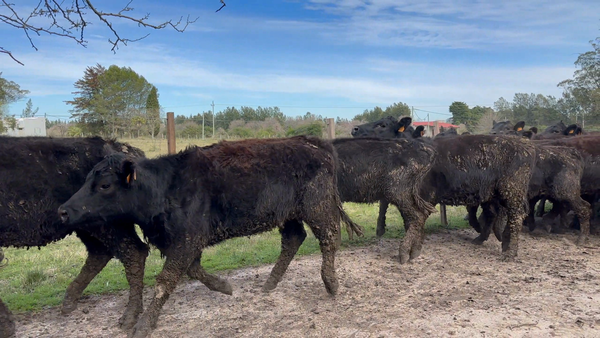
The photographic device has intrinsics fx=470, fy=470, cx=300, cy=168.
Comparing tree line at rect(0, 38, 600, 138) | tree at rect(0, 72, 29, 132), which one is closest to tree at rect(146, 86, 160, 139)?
tree line at rect(0, 38, 600, 138)

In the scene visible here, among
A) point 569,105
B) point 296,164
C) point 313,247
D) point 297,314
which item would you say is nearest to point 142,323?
point 297,314

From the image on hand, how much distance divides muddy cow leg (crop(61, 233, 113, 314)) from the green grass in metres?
0.44

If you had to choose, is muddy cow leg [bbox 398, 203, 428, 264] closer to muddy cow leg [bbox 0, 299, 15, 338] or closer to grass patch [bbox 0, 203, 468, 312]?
grass patch [bbox 0, 203, 468, 312]

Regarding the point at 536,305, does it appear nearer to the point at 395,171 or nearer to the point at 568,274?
the point at 568,274

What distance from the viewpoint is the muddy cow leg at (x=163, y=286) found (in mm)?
4672

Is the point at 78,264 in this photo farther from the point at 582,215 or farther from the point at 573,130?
the point at 573,130

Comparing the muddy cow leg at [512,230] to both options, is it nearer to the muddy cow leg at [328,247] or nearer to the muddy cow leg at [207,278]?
the muddy cow leg at [328,247]

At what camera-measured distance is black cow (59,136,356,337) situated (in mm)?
4715

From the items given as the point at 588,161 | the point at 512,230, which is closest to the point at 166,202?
the point at 512,230

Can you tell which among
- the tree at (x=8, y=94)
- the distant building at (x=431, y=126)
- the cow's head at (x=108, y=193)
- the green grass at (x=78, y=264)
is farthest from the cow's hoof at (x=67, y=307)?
the tree at (x=8, y=94)

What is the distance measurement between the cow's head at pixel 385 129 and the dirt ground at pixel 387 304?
350 centimetres

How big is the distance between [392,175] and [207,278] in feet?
11.1

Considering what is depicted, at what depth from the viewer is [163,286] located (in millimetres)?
4805

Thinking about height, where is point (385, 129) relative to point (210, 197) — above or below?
above
